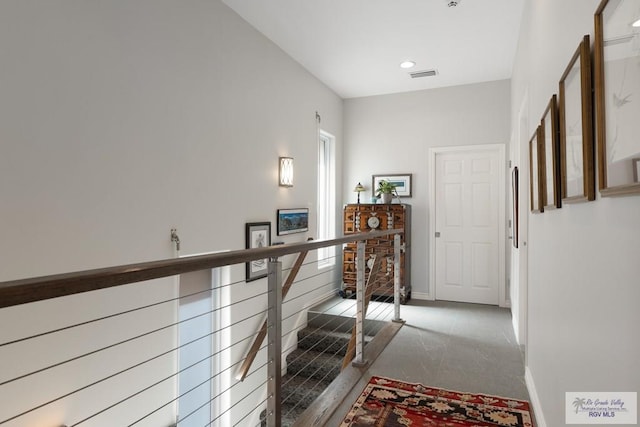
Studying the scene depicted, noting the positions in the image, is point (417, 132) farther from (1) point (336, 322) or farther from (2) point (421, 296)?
(1) point (336, 322)

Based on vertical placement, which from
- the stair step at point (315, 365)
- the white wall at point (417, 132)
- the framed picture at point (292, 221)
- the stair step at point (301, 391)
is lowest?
the stair step at point (301, 391)

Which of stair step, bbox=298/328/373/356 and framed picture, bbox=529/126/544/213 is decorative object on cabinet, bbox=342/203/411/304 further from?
framed picture, bbox=529/126/544/213

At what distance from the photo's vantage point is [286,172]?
4027 millimetres

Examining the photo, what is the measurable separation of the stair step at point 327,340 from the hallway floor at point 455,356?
2.38 feet

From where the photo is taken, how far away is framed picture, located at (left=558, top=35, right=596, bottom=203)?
1.07 metres

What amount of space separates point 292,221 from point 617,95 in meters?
3.49

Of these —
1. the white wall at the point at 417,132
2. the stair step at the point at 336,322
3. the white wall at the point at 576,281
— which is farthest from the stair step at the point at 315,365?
the white wall at the point at 576,281

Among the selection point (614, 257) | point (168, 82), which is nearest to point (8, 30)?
point (168, 82)

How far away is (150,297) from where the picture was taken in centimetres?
240

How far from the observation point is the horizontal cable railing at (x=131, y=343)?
1062mm

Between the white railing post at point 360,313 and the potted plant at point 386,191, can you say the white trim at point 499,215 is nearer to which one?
the potted plant at point 386,191

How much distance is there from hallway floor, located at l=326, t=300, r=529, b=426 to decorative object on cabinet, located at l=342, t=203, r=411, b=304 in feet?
2.36

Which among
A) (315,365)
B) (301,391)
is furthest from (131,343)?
(315,365)

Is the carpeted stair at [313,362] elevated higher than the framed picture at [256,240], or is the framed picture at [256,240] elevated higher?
the framed picture at [256,240]
